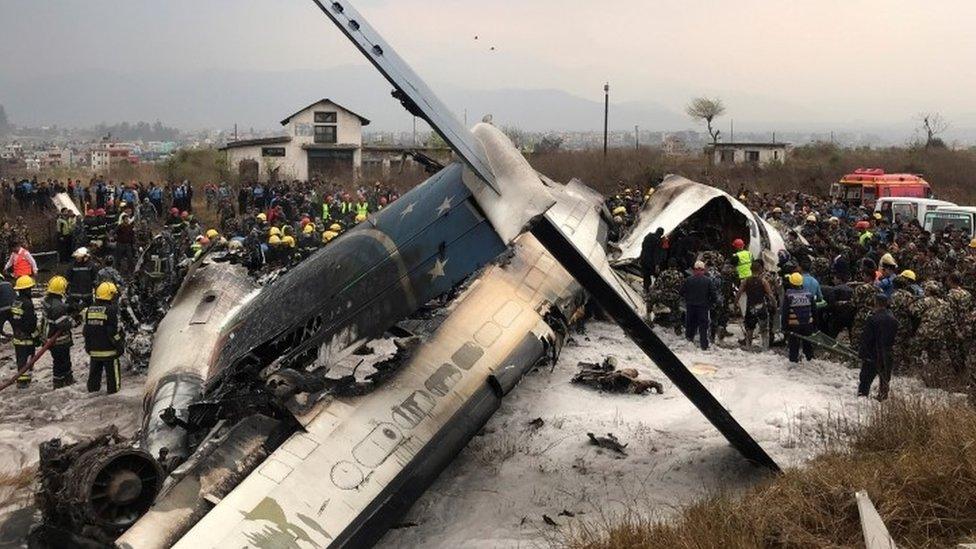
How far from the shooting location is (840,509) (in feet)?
19.5

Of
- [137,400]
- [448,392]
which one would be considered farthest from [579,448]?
[137,400]

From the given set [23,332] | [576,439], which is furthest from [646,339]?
[23,332]

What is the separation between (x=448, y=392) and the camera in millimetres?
7895

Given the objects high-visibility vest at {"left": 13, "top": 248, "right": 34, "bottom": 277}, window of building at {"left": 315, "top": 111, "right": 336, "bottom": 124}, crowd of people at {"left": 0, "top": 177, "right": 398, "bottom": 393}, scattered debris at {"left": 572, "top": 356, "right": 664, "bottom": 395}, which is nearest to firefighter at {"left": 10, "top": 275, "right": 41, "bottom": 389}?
crowd of people at {"left": 0, "top": 177, "right": 398, "bottom": 393}

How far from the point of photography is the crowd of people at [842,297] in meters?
10.1

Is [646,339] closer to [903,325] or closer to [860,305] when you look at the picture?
[903,325]

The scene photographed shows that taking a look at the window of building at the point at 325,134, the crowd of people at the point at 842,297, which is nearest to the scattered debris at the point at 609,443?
the crowd of people at the point at 842,297

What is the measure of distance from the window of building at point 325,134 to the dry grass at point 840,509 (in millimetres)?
41471

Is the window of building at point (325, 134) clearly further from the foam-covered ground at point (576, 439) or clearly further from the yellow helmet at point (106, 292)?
the yellow helmet at point (106, 292)

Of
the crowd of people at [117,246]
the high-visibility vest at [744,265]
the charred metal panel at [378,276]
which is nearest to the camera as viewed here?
the charred metal panel at [378,276]

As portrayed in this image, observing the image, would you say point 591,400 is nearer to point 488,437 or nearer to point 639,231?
point 488,437

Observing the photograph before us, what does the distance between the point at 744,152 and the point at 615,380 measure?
45703 millimetres

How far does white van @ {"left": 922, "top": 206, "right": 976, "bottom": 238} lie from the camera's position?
20141 millimetres

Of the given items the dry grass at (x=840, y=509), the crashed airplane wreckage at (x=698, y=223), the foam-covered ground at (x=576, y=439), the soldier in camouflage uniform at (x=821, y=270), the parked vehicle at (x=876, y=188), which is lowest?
the foam-covered ground at (x=576, y=439)
